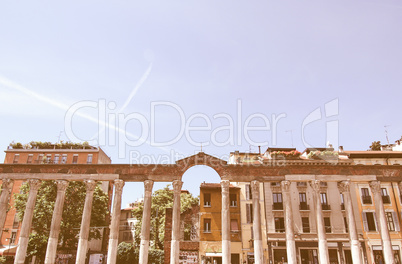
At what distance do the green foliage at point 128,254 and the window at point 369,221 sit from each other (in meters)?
30.1

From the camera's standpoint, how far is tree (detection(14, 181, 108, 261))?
38.1 meters

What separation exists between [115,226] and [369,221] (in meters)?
30.1

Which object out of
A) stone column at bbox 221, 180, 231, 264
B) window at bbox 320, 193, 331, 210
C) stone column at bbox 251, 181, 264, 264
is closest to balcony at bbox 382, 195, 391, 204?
window at bbox 320, 193, 331, 210

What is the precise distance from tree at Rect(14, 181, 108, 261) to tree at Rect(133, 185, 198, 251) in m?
8.86

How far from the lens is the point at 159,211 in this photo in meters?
50.0

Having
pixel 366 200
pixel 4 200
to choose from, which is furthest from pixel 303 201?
pixel 4 200

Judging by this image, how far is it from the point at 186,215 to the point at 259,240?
14421mm

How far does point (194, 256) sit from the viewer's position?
3669cm

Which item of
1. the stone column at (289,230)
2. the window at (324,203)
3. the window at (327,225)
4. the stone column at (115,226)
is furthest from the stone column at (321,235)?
the stone column at (115,226)

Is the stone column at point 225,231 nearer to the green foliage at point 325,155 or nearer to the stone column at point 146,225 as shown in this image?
the stone column at point 146,225

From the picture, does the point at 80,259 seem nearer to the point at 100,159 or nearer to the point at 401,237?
the point at 100,159

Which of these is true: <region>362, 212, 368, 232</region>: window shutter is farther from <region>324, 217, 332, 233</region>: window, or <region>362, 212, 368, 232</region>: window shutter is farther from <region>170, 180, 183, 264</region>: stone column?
<region>170, 180, 183, 264</region>: stone column

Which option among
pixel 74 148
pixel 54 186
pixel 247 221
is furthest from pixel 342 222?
pixel 74 148

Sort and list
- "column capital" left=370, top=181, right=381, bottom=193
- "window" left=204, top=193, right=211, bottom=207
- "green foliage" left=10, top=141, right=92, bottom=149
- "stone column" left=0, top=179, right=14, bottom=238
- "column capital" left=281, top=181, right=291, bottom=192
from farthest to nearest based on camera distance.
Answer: "green foliage" left=10, top=141, right=92, bottom=149 → "window" left=204, top=193, right=211, bottom=207 → "column capital" left=370, top=181, right=381, bottom=193 → "column capital" left=281, top=181, right=291, bottom=192 → "stone column" left=0, top=179, right=14, bottom=238
